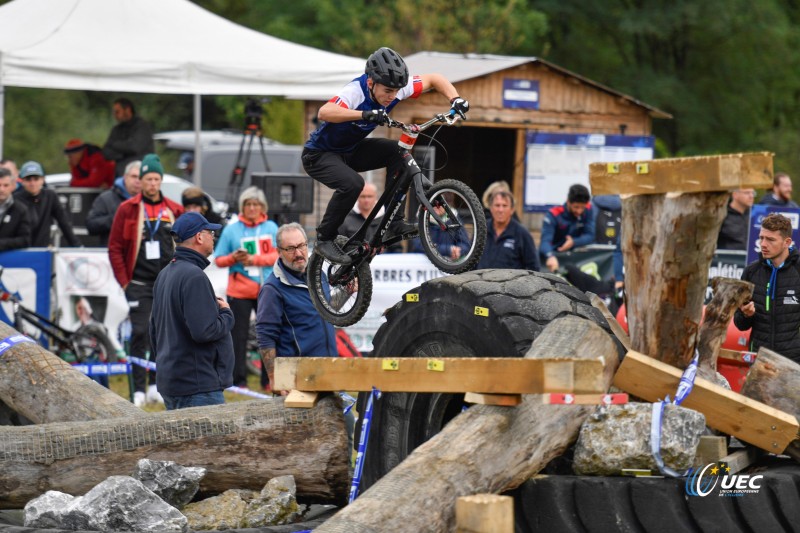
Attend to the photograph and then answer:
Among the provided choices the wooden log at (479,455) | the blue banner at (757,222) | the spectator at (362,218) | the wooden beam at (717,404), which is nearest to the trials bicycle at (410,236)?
the spectator at (362,218)

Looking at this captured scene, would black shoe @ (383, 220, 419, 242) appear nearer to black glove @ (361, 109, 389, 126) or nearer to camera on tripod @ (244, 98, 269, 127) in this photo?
black glove @ (361, 109, 389, 126)

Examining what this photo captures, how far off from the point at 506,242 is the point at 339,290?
206cm

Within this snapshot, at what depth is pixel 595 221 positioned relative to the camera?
12.7m

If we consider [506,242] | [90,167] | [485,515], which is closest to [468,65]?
[90,167]

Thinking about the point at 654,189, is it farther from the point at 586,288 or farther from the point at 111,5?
the point at 111,5

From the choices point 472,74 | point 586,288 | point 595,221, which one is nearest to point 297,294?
point 586,288

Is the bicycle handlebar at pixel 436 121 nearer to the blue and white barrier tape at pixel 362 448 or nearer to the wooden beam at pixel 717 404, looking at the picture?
the blue and white barrier tape at pixel 362 448

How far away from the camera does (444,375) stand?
553 cm

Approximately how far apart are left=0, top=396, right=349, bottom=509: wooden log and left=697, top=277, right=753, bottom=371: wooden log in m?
1.94

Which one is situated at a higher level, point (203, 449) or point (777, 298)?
point (777, 298)

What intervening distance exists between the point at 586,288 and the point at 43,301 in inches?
209

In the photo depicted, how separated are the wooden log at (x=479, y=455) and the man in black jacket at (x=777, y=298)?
2.35 meters

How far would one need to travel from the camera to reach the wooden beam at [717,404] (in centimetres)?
578

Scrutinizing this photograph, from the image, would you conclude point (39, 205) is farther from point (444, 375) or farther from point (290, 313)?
point (444, 375)
